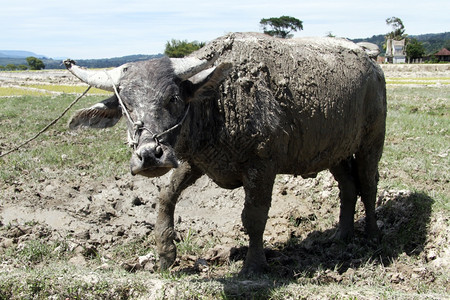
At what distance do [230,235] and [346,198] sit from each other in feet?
4.50

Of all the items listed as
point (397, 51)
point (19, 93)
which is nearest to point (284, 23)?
point (397, 51)

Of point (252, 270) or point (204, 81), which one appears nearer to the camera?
point (204, 81)

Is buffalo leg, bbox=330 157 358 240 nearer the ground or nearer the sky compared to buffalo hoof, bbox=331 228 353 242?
nearer the sky

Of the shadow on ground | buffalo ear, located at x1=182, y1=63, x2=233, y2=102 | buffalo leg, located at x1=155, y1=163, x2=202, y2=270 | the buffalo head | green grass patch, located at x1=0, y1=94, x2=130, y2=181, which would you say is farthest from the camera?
green grass patch, located at x1=0, y1=94, x2=130, y2=181

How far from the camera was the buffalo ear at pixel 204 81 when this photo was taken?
3.41 m

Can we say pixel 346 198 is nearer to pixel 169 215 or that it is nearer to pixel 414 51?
pixel 169 215

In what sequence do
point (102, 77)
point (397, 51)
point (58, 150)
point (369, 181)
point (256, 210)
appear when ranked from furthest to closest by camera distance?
point (397, 51), point (58, 150), point (369, 181), point (256, 210), point (102, 77)

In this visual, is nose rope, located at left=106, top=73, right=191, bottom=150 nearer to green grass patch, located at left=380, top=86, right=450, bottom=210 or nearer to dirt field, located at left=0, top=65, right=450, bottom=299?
dirt field, located at left=0, top=65, right=450, bottom=299

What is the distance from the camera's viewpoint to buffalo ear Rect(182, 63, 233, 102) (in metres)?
3.41

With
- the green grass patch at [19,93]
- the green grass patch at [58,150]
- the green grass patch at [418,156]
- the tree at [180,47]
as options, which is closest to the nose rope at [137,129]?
the green grass patch at [58,150]

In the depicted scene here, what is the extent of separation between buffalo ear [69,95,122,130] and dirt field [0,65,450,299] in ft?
4.04

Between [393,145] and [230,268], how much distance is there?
4525mm

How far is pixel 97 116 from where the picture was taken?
11.7 feet

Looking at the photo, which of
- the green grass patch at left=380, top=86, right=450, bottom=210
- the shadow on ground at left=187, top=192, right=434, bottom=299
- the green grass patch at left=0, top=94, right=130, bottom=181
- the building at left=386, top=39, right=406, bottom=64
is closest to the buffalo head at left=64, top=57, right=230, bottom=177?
the shadow on ground at left=187, top=192, right=434, bottom=299
